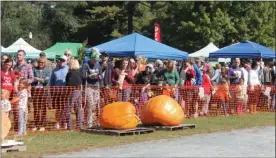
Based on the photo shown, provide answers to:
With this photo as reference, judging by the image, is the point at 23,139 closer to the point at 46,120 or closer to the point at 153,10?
the point at 46,120

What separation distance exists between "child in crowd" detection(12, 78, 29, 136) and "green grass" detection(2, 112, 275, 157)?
12.4 inches

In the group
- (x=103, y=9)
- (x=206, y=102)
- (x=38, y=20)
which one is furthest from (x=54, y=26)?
(x=206, y=102)

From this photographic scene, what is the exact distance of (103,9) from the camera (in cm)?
4944

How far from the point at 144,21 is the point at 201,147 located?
148ft

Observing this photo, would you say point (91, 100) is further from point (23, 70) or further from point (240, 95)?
point (240, 95)

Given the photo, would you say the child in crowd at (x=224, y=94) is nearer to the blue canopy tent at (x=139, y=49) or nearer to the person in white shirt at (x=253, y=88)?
the person in white shirt at (x=253, y=88)

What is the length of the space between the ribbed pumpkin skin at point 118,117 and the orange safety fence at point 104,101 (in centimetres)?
87

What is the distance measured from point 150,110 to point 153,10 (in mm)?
41580

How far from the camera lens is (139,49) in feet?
56.4

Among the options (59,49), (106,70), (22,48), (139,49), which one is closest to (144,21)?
(59,49)

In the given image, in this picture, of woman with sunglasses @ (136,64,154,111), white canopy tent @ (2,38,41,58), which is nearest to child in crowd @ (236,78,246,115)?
woman with sunglasses @ (136,64,154,111)

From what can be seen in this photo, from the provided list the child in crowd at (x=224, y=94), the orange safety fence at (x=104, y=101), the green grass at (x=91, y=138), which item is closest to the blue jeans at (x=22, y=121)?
the orange safety fence at (x=104, y=101)

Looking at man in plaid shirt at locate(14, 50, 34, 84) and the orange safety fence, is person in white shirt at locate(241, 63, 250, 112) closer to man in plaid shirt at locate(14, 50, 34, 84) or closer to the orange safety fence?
the orange safety fence

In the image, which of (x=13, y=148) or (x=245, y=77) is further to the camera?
(x=245, y=77)
